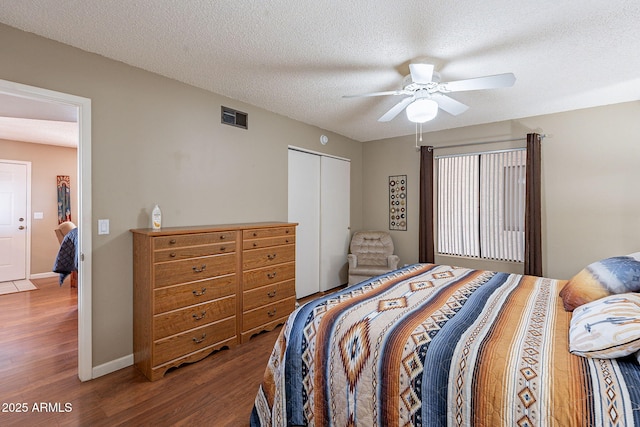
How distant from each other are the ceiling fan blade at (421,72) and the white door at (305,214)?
2.12 m

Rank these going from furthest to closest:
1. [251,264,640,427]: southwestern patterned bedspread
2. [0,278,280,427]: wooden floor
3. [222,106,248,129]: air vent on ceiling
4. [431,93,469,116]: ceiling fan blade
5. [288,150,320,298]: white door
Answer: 1. [288,150,320,298]: white door
2. [222,106,248,129]: air vent on ceiling
3. [431,93,469,116]: ceiling fan blade
4. [0,278,280,427]: wooden floor
5. [251,264,640,427]: southwestern patterned bedspread

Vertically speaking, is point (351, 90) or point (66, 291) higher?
point (351, 90)

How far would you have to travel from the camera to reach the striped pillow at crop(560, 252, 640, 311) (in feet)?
5.38

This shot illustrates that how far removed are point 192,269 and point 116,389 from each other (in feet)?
3.19

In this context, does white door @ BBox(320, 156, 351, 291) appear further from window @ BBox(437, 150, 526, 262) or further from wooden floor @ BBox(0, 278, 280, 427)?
wooden floor @ BBox(0, 278, 280, 427)

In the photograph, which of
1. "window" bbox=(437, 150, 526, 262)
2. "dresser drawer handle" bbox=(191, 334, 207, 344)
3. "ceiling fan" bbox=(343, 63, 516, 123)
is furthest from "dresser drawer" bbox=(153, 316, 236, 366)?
"window" bbox=(437, 150, 526, 262)

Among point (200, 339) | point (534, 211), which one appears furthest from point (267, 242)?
point (534, 211)

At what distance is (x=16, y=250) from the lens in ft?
16.2

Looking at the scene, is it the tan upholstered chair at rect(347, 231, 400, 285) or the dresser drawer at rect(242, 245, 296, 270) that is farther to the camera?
the tan upholstered chair at rect(347, 231, 400, 285)

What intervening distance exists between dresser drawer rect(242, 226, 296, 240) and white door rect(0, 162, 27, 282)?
4905 mm

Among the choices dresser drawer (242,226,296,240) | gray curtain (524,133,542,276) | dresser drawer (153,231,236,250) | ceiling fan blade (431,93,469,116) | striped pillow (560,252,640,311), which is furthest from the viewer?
gray curtain (524,133,542,276)

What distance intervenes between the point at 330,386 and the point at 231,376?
4.00ft

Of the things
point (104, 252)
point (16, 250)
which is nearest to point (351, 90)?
point (104, 252)

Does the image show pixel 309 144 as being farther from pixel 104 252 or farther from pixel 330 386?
pixel 330 386
